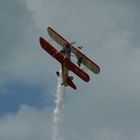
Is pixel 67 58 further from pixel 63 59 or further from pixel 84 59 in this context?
pixel 84 59

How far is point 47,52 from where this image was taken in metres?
167

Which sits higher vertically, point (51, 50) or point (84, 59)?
point (84, 59)

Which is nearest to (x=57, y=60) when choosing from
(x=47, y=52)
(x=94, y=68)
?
(x=47, y=52)

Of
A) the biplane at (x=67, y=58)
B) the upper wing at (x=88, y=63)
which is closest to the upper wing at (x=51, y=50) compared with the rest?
the biplane at (x=67, y=58)

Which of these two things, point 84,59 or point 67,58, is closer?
point 67,58

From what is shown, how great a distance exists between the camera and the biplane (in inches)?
6590

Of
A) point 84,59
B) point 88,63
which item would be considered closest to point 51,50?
point 84,59

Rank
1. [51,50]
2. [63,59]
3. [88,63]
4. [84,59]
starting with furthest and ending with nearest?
[88,63]
[84,59]
[51,50]
[63,59]

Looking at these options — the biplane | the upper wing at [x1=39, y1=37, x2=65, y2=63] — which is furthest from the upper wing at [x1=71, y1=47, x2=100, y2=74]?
the upper wing at [x1=39, y1=37, x2=65, y2=63]

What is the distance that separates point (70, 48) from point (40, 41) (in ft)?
26.0

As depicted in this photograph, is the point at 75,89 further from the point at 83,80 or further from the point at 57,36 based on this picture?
the point at 57,36

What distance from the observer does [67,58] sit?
168 meters

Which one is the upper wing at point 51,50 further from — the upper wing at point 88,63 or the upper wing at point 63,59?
the upper wing at point 88,63

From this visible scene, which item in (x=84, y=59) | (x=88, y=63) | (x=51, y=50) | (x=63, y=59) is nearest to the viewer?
(x=63, y=59)
